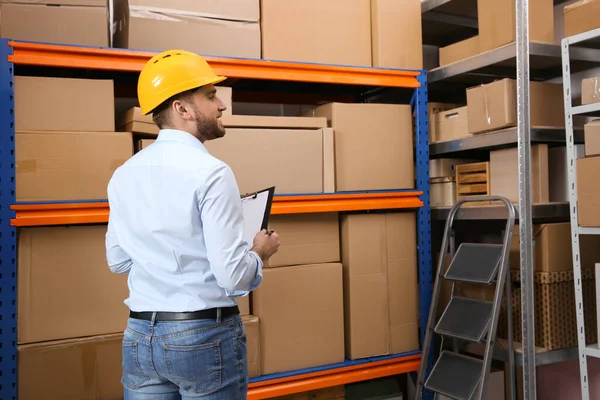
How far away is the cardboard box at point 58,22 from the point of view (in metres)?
2.38

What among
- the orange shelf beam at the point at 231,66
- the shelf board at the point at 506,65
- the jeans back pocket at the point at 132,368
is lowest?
the jeans back pocket at the point at 132,368

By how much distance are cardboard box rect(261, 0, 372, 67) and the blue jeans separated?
1.62m

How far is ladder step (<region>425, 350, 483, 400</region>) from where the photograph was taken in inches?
108

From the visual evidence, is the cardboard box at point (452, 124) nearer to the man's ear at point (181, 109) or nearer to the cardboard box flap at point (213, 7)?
the cardboard box flap at point (213, 7)

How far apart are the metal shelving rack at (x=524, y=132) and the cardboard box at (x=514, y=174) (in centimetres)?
6

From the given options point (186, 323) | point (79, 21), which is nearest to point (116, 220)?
point (186, 323)

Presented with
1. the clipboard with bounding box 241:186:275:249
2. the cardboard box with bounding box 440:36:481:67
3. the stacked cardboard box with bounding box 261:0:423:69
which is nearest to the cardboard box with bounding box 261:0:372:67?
the stacked cardboard box with bounding box 261:0:423:69

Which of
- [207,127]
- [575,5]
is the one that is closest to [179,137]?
[207,127]

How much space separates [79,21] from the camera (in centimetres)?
248

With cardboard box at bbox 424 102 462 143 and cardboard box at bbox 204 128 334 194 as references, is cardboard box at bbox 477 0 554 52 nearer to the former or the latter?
cardboard box at bbox 424 102 462 143

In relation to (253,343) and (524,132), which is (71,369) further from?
(524,132)

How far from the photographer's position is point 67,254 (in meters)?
2.46

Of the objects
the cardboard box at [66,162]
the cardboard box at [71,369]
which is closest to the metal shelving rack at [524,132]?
the cardboard box at [66,162]

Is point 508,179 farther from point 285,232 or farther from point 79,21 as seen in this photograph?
point 79,21
